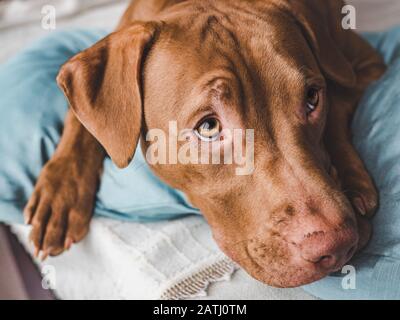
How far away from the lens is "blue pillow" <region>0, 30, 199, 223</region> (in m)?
2.01

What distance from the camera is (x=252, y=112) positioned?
5.32ft

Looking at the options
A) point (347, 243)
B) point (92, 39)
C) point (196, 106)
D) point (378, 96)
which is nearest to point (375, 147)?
point (378, 96)

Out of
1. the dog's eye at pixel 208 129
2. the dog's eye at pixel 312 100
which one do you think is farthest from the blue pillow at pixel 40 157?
the dog's eye at pixel 312 100

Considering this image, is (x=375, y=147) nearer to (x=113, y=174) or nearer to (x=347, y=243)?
(x=347, y=243)

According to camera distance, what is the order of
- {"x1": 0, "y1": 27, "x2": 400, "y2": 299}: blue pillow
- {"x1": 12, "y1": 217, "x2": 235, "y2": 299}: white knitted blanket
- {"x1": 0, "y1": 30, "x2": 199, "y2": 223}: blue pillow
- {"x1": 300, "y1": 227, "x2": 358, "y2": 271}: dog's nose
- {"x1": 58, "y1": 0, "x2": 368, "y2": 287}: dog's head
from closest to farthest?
{"x1": 300, "y1": 227, "x2": 358, "y2": 271}: dog's nose, {"x1": 58, "y1": 0, "x2": 368, "y2": 287}: dog's head, {"x1": 0, "y1": 27, "x2": 400, "y2": 299}: blue pillow, {"x1": 12, "y1": 217, "x2": 235, "y2": 299}: white knitted blanket, {"x1": 0, "y1": 30, "x2": 199, "y2": 223}: blue pillow

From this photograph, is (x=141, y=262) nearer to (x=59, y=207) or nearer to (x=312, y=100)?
(x=59, y=207)

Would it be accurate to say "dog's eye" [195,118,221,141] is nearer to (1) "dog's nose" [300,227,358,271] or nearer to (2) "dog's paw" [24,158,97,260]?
(1) "dog's nose" [300,227,358,271]

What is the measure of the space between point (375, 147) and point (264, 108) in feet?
1.62

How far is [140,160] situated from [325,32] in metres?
0.82

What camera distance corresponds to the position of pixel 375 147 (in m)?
1.89

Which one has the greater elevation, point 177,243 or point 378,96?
point 378,96

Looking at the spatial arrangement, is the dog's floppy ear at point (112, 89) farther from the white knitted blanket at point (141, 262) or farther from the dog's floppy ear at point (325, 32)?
the dog's floppy ear at point (325, 32)

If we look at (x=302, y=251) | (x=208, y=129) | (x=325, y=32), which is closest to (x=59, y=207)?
(x=208, y=129)

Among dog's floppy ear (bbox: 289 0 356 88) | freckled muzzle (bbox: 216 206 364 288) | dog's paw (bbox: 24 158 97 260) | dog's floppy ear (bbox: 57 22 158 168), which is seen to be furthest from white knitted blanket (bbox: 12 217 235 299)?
dog's floppy ear (bbox: 289 0 356 88)
